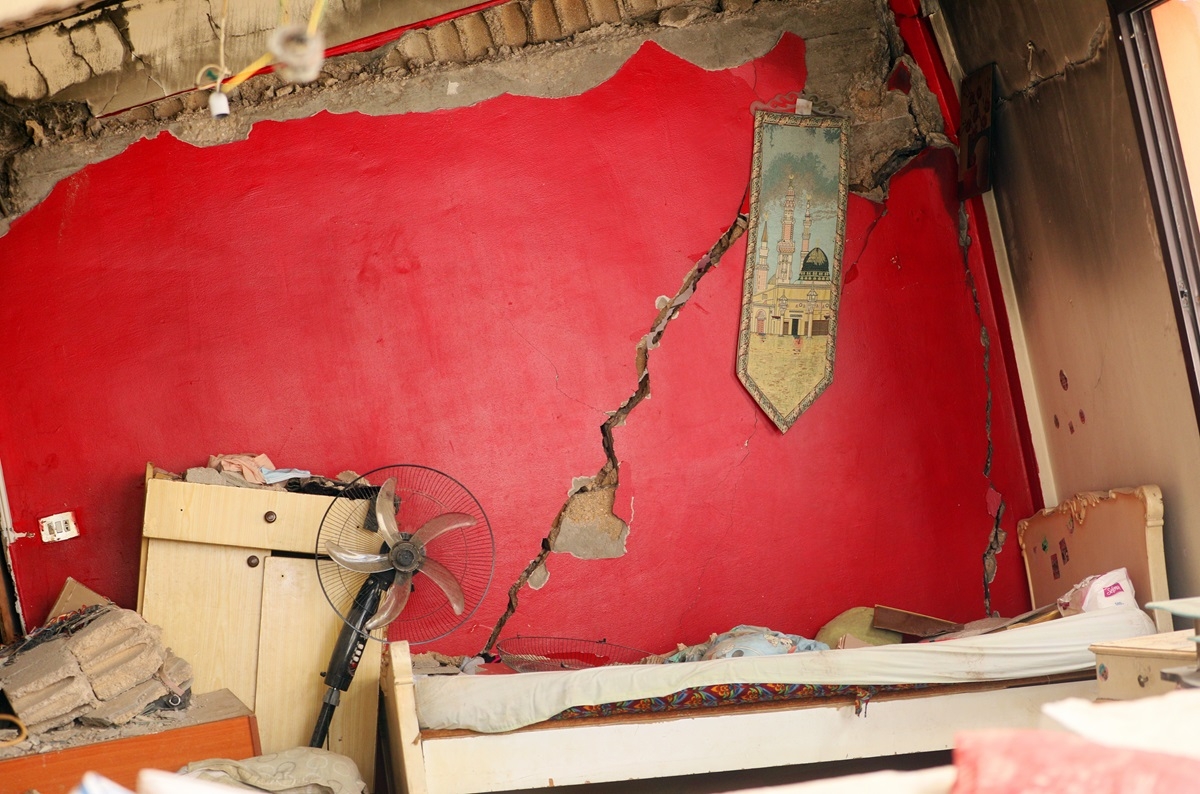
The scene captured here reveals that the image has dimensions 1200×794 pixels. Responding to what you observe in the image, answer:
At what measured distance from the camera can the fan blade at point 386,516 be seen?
367cm

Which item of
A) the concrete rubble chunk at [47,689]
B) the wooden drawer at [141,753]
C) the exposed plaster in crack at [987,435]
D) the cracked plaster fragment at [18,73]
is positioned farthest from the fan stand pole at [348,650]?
the exposed plaster in crack at [987,435]

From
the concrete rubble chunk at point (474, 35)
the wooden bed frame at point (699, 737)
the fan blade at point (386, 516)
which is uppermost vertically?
the concrete rubble chunk at point (474, 35)

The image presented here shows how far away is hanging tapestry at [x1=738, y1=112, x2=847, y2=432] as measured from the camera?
4.47 metres

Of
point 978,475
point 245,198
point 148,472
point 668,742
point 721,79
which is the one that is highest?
point 721,79

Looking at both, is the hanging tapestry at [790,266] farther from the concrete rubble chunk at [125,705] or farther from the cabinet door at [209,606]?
the concrete rubble chunk at [125,705]

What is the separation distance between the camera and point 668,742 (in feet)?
10.9

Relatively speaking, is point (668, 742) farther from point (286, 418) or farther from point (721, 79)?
point (721, 79)

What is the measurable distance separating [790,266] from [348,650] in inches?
95.5

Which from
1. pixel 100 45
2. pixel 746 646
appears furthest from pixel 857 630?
pixel 100 45

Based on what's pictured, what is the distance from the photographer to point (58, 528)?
4004 millimetres

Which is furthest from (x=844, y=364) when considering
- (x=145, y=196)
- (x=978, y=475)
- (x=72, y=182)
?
(x=72, y=182)

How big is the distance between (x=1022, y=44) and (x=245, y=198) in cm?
320

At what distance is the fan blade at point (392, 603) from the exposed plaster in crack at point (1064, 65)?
306 cm

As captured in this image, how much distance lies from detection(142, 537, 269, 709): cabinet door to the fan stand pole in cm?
30
